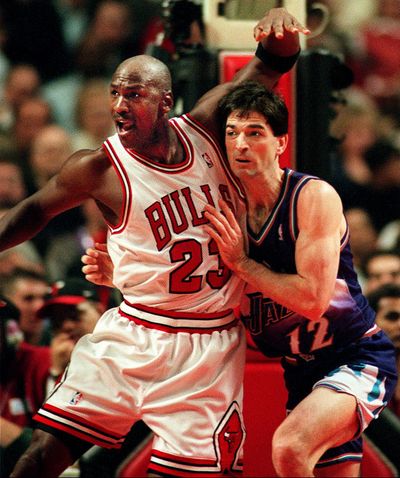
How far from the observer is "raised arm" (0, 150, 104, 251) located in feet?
12.8

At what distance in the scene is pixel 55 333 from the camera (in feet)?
17.3

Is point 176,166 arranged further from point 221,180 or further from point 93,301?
point 93,301

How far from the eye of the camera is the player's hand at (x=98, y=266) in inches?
166

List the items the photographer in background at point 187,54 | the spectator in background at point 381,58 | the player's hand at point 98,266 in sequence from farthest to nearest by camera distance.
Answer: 1. the spectator in background at point 381,58
2. the photographer in background at point 187,54
3. the player's hand at point 98,266

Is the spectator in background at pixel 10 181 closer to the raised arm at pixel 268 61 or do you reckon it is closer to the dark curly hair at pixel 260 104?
the raised arm at pixel 268 61

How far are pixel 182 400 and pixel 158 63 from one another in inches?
47.4

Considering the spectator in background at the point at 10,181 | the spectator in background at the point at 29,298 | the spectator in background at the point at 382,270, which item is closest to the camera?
the spectator in background at the point at 29,298

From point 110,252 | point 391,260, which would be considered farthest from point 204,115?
point 391,260

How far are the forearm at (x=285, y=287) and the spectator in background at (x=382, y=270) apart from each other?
2.09 meters

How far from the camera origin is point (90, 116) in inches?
288

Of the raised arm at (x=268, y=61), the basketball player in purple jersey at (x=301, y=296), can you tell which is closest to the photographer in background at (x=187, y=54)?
the raised arm at (x=268, y=61)

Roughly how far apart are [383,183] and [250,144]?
3.80 metres

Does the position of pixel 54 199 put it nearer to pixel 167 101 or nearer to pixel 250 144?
pixel 167 101

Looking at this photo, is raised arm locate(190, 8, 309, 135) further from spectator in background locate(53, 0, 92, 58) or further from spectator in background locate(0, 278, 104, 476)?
spectator in background locate(53, 0, 92, 58)
